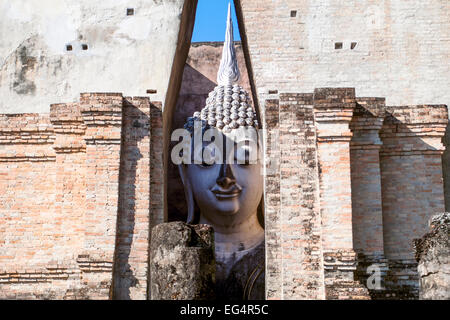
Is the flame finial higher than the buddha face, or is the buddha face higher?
the flame finial

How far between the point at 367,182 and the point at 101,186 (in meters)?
3.69

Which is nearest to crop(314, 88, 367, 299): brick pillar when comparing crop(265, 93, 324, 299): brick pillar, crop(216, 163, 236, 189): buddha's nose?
crop(265, 93, 324, 299): brick pillar

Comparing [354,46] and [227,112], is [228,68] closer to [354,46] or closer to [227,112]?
[227,112]

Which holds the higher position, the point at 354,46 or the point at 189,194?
Result: the point at 354,46

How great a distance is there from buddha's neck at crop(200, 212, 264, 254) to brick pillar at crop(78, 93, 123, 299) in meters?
1.95

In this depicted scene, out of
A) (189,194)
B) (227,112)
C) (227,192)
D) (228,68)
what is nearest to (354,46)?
(228,68)

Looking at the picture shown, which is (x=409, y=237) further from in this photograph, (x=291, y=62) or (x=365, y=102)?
(x=291, y=62)

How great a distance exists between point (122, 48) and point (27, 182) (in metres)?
2.64

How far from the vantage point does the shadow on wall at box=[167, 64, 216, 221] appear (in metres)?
14.4

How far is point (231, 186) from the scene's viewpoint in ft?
41.2

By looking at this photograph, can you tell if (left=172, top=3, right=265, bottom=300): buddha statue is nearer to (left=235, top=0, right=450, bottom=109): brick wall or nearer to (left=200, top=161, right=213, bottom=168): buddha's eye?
(left=200, top=161, right=213, bottom=168): buddha's eye

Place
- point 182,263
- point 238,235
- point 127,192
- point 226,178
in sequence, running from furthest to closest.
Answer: point 238,235 → point 226,178 → point 127,192 → point 182,263

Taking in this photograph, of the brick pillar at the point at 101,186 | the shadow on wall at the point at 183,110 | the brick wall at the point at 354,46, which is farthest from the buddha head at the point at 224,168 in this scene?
the brick pillar at the point at 101,186

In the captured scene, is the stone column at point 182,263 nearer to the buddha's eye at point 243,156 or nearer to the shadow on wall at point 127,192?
the shadow on wall at point 127,192
